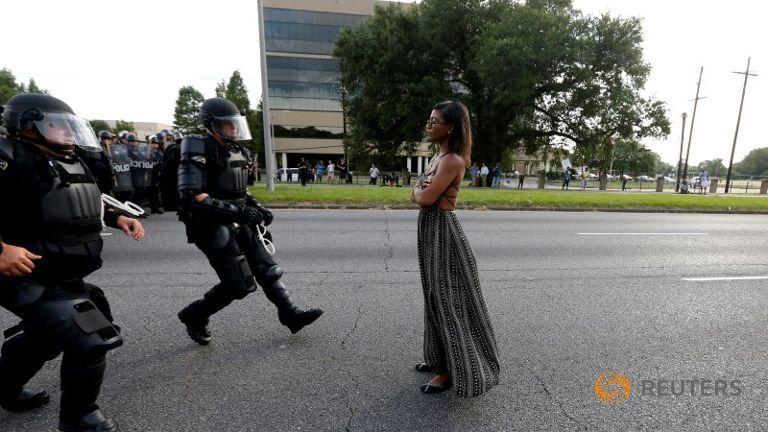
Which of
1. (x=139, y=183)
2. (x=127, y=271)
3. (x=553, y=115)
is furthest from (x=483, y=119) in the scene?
(x=127, y=271)

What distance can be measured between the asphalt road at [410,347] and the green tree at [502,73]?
20.3 metres

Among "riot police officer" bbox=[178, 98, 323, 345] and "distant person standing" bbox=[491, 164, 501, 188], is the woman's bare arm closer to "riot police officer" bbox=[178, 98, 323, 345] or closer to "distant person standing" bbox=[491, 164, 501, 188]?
"riot police officer" bbox=[178, 98, 323, 345]

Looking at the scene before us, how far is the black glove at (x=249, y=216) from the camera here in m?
2.96

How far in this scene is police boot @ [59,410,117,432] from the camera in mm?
2034

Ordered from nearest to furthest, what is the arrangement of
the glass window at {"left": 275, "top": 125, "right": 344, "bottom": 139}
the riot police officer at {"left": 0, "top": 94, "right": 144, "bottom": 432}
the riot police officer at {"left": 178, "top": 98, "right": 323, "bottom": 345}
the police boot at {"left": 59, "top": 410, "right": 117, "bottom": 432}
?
the riot police officer at {"left": 0, "top": 94, "right": 144, "bottom": 432}
the police boot at {"left": 59, "top": 410, "right": 117, "bottom": 432}
the riot police officer at {"left": 178, "top": 98, "right": 323, "bottom": 345}
the glass window at {"left": 275, "top": 125, "right": 344, "bottom": 139}

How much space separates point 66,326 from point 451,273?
2.05 m

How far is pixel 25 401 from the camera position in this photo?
2.30 m

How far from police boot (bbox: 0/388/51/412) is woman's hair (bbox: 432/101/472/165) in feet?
9.31

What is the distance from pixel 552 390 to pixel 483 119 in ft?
90.2

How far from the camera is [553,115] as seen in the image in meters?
28.8

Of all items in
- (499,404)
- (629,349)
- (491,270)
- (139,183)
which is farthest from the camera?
(139,183)

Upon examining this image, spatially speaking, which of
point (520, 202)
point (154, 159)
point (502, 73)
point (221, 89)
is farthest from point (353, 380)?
point (221, 89)

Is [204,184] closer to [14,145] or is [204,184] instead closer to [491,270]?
[14,145]

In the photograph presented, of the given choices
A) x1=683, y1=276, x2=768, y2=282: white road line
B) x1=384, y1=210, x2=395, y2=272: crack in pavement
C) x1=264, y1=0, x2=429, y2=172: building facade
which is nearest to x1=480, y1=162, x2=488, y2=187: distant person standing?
x1=384, y1=210, x2=395, y2=272: crack in pavement
